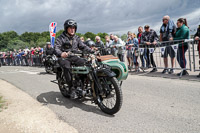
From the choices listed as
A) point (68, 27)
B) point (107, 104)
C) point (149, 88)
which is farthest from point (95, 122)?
point (149, 88)

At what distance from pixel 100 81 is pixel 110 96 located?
39 centimetres

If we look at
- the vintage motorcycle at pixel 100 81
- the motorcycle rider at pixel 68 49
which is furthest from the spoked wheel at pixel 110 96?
the motorcycle rider at pixel 68 49

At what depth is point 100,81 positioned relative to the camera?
11.9 ft

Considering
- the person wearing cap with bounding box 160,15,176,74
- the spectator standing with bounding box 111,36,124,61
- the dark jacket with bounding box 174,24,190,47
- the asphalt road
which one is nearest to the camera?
the asphalt road

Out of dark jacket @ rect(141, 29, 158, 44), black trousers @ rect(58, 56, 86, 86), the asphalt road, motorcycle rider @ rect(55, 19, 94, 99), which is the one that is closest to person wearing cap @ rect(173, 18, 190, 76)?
dark jacket @ rect(141, 29, 158, 44)

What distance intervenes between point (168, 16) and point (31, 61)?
1574cm

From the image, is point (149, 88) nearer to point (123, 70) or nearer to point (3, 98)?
point (123, 70)

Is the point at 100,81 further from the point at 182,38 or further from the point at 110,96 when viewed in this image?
the point at 182,38

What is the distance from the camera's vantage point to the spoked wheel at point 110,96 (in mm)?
3175

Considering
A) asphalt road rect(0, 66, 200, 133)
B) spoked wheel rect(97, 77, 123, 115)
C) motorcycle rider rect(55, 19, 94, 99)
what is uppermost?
motorcycle rider rect(55, 19, 94, 99)

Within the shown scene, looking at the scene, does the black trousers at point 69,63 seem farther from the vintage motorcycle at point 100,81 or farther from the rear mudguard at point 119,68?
the rear mudguard at point 119,68

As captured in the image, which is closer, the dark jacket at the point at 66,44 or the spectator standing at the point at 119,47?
the dark jacket at the point at 66,44

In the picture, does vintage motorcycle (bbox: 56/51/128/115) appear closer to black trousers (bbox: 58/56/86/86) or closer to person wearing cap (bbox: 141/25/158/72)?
black trousers (bbox: 58/56/86/86)

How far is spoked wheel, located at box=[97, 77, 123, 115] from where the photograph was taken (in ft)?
10.4
